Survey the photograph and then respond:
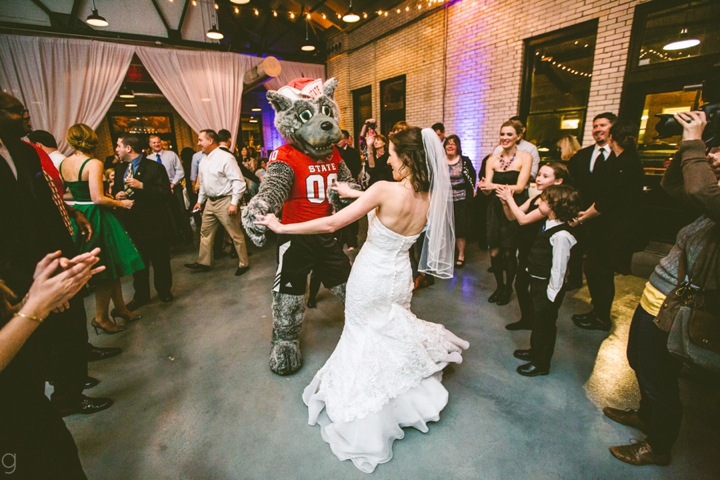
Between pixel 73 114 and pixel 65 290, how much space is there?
816cm

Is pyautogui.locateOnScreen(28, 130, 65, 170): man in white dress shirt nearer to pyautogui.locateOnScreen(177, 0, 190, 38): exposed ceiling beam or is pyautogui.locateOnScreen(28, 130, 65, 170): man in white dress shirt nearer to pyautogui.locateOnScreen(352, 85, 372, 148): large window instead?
pyautogui.locateOnScreen(177, 0, 190, 38): exposed ceiling beam

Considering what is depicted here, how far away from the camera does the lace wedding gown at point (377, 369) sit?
1878 mm

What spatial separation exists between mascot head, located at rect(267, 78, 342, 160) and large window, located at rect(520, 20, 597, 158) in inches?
194

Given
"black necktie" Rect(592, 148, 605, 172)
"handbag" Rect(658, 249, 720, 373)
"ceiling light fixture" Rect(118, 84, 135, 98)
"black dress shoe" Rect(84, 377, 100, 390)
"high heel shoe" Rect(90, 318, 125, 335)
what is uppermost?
"ceiling light fixture" Rect(118, 84, 135, 98)

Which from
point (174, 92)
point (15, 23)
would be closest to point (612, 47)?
point (174, 92)

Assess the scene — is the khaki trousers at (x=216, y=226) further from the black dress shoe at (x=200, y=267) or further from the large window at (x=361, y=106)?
the large window at (x=361, y=106)

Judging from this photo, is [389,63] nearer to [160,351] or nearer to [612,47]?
[612,47]

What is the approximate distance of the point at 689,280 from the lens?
1.46 metres

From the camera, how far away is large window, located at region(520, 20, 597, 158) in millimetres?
5562

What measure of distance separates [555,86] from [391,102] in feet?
13.9

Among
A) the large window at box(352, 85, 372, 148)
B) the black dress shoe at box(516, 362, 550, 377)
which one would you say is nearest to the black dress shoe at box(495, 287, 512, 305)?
the black dress shoe at box(516, 362, 550, 377)

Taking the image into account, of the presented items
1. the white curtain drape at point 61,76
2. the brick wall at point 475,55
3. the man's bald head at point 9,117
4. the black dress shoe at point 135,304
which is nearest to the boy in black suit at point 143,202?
the black dress shoe at point 135,304

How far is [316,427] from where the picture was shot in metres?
2.12

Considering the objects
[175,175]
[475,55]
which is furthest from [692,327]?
[175,175]
